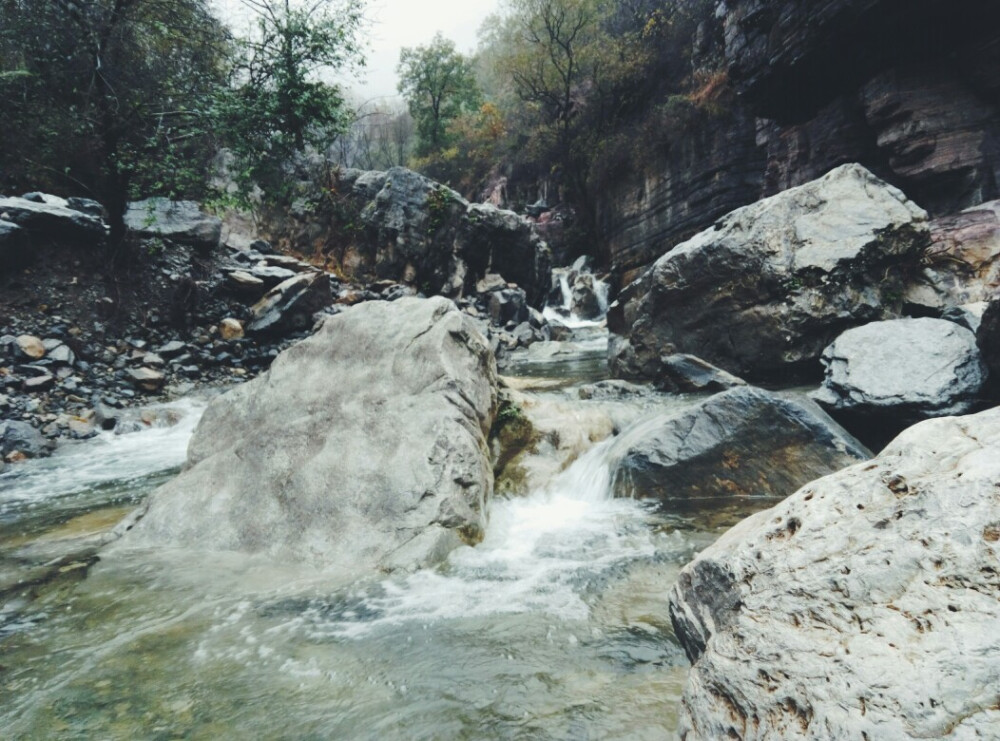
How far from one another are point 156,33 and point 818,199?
530 inches

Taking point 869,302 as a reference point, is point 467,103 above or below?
above

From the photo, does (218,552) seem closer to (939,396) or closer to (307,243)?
(939,396)

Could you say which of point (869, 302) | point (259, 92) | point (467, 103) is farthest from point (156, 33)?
point (467, 103)

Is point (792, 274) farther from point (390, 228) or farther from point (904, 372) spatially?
point (390, 228)

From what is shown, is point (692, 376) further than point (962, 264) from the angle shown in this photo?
No

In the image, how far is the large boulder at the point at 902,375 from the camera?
4.45 metres

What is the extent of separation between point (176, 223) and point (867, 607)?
1533 cm

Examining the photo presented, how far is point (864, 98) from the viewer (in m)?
13.6

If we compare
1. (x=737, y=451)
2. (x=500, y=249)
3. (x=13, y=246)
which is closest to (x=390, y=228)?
(x=500, y=249)

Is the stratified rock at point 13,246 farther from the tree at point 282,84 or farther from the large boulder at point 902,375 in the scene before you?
the large boulder at point 902,375

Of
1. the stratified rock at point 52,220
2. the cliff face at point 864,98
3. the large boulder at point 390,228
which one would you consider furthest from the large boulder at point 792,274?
the large boulder at point 390,228

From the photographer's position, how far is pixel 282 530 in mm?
3682

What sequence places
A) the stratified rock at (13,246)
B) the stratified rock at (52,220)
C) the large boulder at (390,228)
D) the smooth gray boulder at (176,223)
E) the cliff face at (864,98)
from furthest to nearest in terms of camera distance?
1. the large boulder at (390,228)
2. the smooth gray boulder at (176,223)
3. the cliff face at (864,98)
4. the stratified rock at (52,220)
5. the stratified rock at (13,246)

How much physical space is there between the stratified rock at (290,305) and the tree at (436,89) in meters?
28.3
